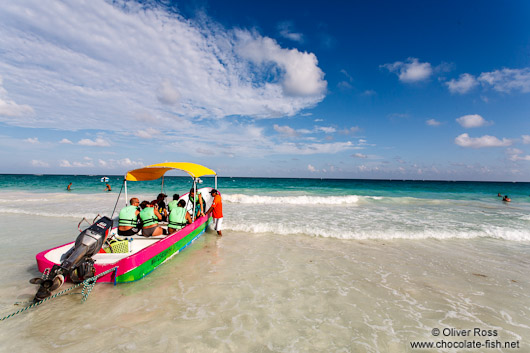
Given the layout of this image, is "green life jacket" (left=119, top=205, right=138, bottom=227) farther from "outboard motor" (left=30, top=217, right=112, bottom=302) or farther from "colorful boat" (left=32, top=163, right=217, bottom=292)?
"outboard motor" (left=30, top=217, right=112, bottom=302)

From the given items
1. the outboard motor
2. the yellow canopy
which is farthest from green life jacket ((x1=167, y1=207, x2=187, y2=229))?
the outboard motor

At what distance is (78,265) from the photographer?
15.8 ft

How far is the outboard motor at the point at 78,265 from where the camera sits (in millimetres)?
4430

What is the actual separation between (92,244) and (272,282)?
421 cm

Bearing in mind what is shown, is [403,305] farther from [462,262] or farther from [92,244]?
[92,244]

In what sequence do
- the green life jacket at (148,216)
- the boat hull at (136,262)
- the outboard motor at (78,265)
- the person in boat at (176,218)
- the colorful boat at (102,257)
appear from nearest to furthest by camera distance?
the outboard motor at (78,265)
the colorful boat at (102,257)
the boat hull at (136,262)
the green life jacket at (148,216)
the person in boat at (176,218)

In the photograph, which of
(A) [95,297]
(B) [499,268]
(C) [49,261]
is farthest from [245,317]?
(B) [499,268]

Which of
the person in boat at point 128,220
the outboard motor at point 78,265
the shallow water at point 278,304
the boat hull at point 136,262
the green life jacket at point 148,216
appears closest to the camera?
the shallow water at point 278,304

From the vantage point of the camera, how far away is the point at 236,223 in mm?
Result: 12125

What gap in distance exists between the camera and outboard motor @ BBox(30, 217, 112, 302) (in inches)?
174

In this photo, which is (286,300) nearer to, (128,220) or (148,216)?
(148,216)

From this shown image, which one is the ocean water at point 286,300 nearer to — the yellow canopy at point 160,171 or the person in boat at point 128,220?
the person in boat at point 128,220

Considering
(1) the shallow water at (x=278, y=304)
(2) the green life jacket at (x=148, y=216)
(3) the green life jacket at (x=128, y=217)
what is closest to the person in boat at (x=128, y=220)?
(3) the green life jacket at (x=128, y=217)

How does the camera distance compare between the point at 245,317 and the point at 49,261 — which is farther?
the point at 49,261
